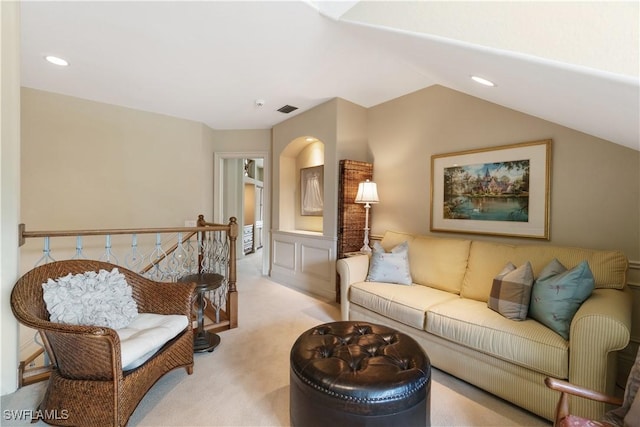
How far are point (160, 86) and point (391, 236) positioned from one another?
3126 mm

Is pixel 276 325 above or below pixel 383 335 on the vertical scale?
below

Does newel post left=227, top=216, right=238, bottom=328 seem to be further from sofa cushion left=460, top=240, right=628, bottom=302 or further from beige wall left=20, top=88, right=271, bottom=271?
sofa cushion left=460, top=240, right=628, bottom=302

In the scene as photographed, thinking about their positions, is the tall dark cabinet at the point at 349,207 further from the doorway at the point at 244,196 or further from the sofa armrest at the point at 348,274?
the doorway at the point at 244,196

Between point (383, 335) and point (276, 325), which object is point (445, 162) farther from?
point (276, 325)

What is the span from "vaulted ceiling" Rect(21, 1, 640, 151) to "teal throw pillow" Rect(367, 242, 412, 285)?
1.54 meters

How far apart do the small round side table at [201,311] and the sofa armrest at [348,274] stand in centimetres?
115

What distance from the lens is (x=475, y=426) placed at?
5.03ft

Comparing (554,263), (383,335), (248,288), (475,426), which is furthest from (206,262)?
(554,263)

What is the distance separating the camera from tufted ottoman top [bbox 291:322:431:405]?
1.19m

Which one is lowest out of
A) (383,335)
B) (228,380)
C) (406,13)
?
(228,380)

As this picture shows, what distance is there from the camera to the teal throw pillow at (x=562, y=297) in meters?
1.59

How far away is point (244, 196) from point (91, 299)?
5205mm

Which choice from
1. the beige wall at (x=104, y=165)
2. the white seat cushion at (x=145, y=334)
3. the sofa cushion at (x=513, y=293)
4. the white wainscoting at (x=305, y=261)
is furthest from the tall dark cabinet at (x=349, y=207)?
the beige wall at (x=104, y=165)

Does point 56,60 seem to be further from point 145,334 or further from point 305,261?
point 305,261
